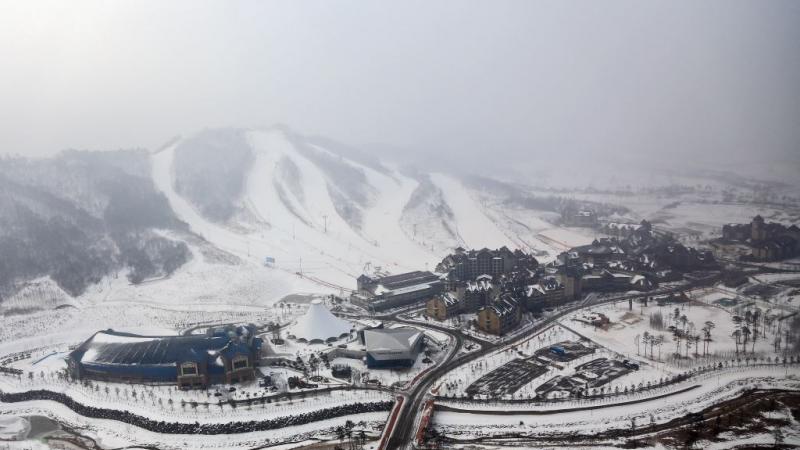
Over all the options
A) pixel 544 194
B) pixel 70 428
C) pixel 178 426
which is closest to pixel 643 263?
pixel 178 426

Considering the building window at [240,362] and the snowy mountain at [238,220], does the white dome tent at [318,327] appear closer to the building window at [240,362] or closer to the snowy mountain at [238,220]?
the building window at [240,362]

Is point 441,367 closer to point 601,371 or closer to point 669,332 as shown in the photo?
point 601,371

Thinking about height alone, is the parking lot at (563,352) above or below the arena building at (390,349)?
below

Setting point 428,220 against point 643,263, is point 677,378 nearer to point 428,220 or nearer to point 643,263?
point 643,263

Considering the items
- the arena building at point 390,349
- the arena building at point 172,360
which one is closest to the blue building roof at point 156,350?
the arena building at point 172,360

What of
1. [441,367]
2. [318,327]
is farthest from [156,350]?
[441,367]

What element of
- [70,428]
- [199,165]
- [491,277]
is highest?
[199,165]

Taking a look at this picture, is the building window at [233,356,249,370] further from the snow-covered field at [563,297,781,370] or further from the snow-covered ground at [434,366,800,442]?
the snow-covered field at [563,297,781,370]
